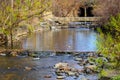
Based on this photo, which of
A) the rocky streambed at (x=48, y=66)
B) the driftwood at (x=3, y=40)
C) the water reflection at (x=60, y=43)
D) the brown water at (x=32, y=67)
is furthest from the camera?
the water reflection at (x=60, y=43)

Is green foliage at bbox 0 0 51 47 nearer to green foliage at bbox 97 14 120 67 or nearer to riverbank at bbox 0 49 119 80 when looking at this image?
riverbank at bbox 0 49 119 80

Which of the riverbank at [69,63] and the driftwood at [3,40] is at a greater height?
the driftwood at [3,40]

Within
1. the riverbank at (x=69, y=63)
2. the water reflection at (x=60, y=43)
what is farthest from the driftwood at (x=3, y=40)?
the riverbank at (x=69, y=63)

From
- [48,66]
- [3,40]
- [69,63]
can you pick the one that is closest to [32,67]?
[48,66]

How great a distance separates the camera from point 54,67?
13.9 m

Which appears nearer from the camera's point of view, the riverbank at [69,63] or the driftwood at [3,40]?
the riverbank at [69,63]

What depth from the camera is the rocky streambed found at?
1230cm

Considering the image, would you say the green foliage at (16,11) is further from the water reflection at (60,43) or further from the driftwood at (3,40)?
the water reflection at (60,43)

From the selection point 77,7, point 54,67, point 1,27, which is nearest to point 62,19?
point 77,7

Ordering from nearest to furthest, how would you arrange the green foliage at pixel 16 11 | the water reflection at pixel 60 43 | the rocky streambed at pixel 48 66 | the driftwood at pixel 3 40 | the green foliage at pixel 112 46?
the green foliage at pixel 112 46 < the rocky streambed at pixel 48 66 < the green foliage at pixel 16 11 < the driftwood at pixel 3 40 < the water reflection at pixel 60 43

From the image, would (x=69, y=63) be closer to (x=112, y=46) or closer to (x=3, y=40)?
(x=112, y=46)

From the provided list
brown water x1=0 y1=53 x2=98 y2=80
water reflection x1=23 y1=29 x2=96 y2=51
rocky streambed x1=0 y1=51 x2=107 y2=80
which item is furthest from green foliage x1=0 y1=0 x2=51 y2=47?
brown water x1=0 y1=53 x2=98 y2=80

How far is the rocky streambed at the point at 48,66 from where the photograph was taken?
40.4 ft

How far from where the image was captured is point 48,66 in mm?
14359
